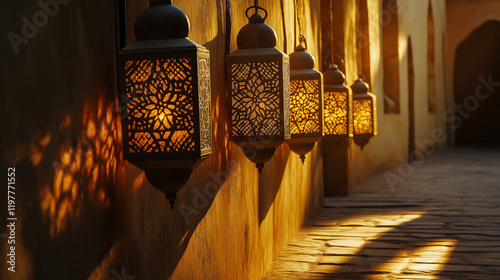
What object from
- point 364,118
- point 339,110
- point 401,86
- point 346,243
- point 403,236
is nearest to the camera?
point 346,243

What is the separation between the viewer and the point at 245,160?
418 cm

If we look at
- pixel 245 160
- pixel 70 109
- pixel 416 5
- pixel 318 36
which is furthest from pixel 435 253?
pixel 416 5

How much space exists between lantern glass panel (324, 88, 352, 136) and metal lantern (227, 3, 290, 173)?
8.52ft

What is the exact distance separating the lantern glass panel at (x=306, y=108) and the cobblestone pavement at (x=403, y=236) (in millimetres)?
928

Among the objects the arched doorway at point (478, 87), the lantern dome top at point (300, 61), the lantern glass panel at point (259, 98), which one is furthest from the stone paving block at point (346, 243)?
the arched doorway at point (478, 87)

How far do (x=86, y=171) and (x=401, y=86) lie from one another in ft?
32.4

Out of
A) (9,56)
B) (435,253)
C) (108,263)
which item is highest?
(9,56)

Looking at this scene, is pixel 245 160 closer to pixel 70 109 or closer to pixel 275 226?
pixel 275 226

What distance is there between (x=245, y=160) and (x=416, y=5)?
10089mm

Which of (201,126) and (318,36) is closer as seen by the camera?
(201,126)

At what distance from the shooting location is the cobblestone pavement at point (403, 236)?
452cm

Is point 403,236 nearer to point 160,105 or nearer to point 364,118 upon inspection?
point 364,118

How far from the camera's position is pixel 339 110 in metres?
5.97

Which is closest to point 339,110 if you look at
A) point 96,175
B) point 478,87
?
point 96,175
